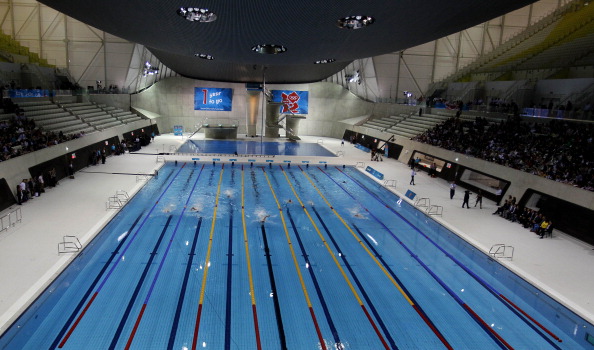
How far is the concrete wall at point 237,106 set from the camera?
115 feet

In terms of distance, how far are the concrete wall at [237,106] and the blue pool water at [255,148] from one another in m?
6.20

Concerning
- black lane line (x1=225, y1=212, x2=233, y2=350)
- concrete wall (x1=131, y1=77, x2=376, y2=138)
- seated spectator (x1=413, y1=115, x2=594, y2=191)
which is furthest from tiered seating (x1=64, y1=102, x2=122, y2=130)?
seated spectator (x1=413, y1=115, x2=594, y2=191)

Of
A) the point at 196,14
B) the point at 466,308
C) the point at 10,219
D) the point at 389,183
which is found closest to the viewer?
the point at 466,308

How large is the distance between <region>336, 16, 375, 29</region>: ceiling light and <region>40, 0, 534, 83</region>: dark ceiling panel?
22 centimetres

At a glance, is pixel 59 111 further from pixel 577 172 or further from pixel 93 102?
pixel 577 172

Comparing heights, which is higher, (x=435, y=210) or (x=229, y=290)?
(x=435, y=210)

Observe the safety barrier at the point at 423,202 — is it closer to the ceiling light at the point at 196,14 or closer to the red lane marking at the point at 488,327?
the red lane marking at the point at 488,327

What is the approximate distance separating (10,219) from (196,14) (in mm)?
8369

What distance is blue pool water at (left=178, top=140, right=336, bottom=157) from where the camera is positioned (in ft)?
85.3

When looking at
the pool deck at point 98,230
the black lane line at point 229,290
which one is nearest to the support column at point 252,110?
the pool deck at point 98,230

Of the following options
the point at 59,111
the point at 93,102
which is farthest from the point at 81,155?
the point at 93,102

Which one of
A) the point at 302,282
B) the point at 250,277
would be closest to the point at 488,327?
the point at 302,282

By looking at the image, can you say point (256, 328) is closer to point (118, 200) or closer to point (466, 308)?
point (466, 308)

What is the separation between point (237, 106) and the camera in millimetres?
36812
